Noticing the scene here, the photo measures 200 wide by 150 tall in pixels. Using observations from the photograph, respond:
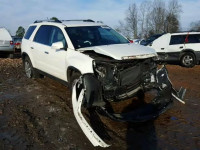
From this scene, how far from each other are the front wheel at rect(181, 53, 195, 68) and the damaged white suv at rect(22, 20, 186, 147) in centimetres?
682

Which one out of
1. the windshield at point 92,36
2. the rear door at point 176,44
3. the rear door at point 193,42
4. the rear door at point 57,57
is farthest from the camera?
the rear door at point 176,44

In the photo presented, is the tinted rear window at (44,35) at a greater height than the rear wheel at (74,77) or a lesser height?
greater

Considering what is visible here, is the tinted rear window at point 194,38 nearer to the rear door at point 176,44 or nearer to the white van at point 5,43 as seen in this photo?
the rear door at point 176,44

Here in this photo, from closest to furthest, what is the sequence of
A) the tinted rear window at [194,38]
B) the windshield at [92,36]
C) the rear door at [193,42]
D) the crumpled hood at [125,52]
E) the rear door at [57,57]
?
the crumpled hood at [125,52] < the windshield at [92,36] < the rear door at [57,57] < the rear door at [193,42] < the tinted rear window at [194,38]

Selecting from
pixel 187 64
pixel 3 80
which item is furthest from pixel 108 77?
pixel 187 64

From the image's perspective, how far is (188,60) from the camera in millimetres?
12117

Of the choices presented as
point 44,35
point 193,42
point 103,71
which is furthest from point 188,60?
point 103,71

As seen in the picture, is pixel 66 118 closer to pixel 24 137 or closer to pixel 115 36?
pixel 24 137

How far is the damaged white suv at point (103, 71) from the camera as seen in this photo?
4359 mm

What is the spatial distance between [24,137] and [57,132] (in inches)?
20.3

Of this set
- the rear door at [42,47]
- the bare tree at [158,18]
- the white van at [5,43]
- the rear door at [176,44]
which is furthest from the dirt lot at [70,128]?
the bare tree at [158,18]

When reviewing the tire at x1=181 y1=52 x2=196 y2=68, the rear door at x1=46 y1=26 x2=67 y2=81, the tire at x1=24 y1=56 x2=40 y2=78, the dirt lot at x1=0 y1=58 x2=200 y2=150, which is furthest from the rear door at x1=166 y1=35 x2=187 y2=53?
the rear door at x1=46 y1=26 x2=67 y2=81

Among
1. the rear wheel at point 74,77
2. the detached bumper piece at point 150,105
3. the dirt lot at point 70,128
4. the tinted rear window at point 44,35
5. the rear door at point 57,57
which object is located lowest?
the dirt lot at point 70,128

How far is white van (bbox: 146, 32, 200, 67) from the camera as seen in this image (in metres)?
12.0
